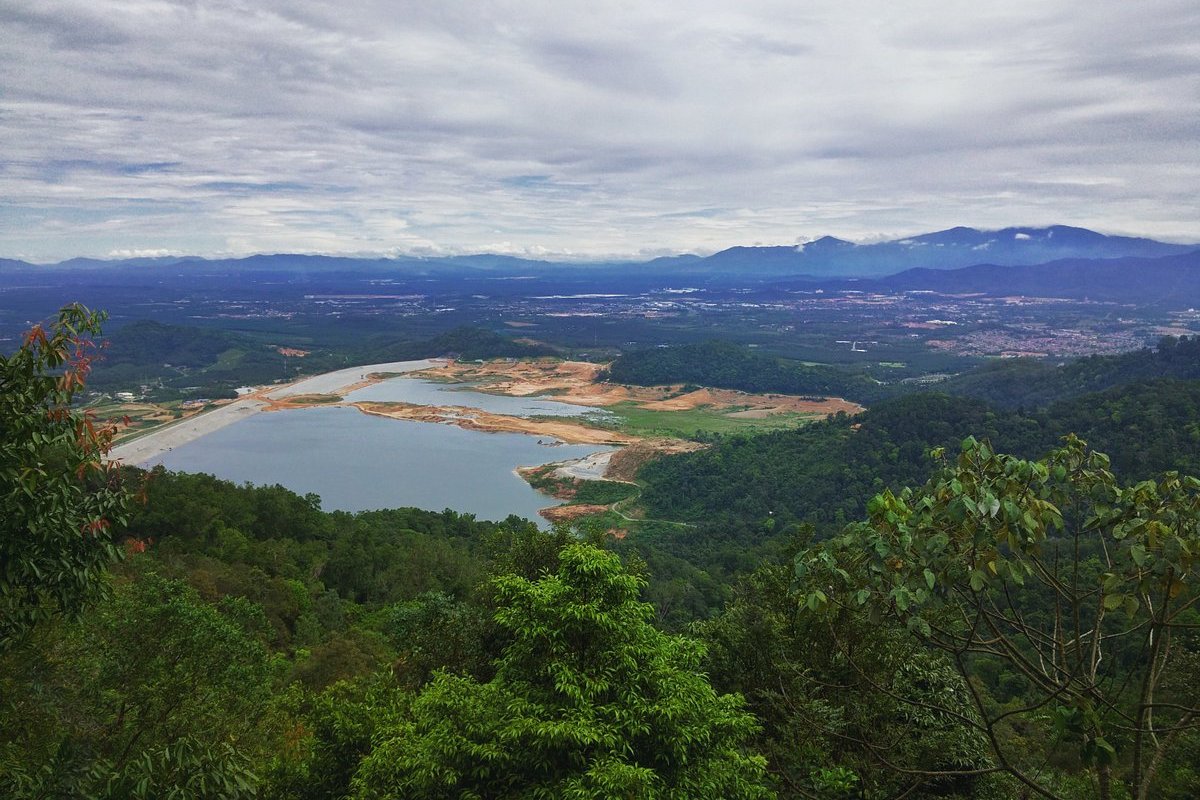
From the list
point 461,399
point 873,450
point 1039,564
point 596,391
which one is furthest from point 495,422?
point 1039,564

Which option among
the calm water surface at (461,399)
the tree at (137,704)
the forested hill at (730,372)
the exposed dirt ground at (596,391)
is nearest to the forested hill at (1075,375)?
the forested hill at (730,372)

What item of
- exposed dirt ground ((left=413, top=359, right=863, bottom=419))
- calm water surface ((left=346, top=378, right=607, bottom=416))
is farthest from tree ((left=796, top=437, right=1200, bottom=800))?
exposed dirt ground ((left=413, top=359, right=863, bottom=419))

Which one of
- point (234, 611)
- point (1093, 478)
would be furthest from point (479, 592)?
point (1093, 478)

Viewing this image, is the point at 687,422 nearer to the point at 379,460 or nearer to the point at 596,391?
the point at 596,391

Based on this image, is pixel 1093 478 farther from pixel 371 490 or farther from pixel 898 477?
pixel 371 490

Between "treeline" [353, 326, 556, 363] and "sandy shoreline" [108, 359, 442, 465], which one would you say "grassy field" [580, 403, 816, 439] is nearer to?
"sandy shoreline" [108, 359, 442, 465]

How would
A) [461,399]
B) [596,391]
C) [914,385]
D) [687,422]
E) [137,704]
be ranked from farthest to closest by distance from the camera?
[914,385], [596,391], [461,399], [687,422], [137,704]

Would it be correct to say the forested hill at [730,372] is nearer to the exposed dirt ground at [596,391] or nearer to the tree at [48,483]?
the exposed dirt ground at [596,391]
